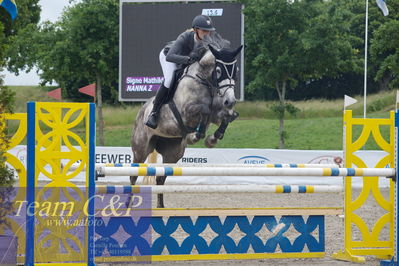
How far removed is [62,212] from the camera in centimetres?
343

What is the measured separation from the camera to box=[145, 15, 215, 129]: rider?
4.79 m

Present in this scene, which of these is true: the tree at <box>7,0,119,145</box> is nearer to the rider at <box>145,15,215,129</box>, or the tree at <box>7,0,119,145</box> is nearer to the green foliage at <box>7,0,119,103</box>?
the green foliage at <box>7,0,119,103</box>

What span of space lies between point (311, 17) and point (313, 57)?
0.96 metres

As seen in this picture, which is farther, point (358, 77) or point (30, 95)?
point (358, 77)

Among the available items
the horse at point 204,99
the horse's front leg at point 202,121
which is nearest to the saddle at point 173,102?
the horse at point 204,99

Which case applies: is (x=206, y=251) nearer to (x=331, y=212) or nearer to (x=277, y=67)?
(x=331, y=212)

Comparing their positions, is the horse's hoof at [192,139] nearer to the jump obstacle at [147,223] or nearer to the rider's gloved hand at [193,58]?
the rider's gloved hand at [193,58]

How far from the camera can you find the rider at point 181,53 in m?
4.79

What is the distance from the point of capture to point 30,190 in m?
3.27

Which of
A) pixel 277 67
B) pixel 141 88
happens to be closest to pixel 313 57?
pixel 277 67

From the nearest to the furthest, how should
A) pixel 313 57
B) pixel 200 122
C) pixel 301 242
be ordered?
pixel 301 242 → pixel 200 122 → pixel 313 57

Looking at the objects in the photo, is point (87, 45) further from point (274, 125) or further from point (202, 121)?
point (202, 121)

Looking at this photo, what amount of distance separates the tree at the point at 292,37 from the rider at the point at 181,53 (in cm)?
756

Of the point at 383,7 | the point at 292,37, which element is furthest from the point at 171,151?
the point at 292,37
